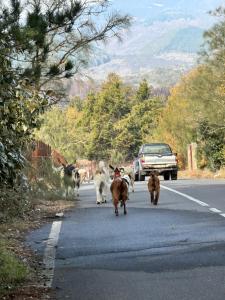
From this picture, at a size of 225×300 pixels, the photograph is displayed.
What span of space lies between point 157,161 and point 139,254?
25807 millimetres

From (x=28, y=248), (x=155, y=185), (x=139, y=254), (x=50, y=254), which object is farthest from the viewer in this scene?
(x=155, y=185)

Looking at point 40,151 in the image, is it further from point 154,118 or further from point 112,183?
point 154,118

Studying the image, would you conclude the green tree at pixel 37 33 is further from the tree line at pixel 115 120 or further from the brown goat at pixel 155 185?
the tree line at pixel 115 120

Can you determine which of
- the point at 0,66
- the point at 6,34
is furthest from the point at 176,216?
the point at 0,66

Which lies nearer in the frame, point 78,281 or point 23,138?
point 78,281

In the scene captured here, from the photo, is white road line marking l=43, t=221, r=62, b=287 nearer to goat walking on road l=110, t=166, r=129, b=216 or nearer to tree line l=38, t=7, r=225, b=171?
goat walking on road l=110, t=166, r=129, b=216

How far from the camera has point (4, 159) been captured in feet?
28.2

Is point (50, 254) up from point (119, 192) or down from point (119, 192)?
down

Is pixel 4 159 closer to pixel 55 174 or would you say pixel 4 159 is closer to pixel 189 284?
pixel 189 284

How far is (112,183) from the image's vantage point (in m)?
16.3

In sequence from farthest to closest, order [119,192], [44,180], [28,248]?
[44,180], [119,192], [28,248]

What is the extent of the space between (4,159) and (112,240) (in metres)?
3.29

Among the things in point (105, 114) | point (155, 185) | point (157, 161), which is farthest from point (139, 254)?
point (105, 114)

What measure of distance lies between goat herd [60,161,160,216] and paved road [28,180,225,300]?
466 millimetres
